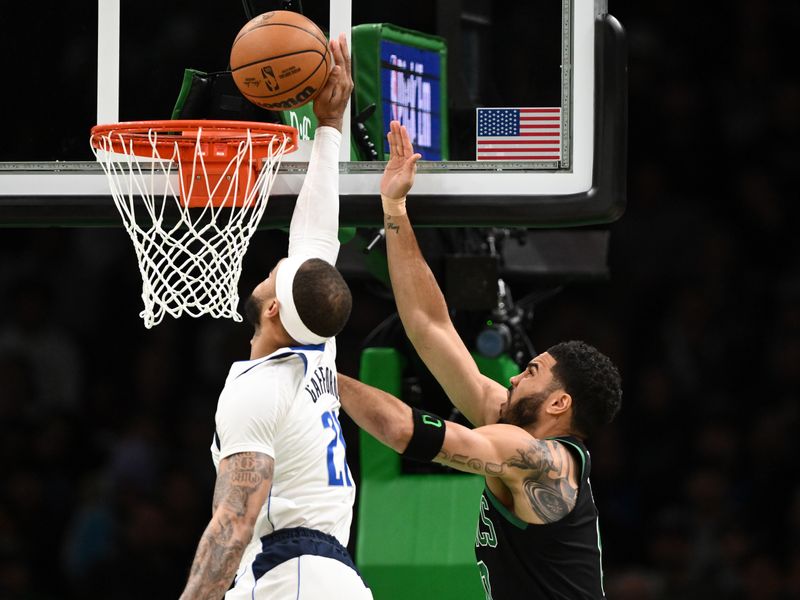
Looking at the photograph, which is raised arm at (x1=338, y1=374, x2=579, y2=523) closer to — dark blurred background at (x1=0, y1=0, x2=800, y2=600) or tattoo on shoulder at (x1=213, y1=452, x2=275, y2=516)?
tattoo on shoulder at (x1=213, y1=452, x2=275, y2=516)

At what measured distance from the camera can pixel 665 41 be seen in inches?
348

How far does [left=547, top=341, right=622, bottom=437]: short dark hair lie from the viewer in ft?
13.0

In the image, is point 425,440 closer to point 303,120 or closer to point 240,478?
point 240,478

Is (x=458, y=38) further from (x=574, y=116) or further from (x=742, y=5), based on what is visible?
(x=742, y=5)

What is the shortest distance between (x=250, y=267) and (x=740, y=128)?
3.36 metres

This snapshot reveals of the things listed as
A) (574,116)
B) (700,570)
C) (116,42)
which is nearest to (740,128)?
(700,570)

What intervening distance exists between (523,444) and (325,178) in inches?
40.7

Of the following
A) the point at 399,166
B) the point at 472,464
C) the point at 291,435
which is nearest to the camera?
the point at 291,435

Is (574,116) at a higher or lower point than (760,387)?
higher

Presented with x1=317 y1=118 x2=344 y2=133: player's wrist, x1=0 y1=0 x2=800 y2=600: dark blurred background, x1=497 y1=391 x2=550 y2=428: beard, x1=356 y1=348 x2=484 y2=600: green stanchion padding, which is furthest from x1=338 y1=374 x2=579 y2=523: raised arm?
x1=0 y1=0 x2=800 y2=600: dark blurred background

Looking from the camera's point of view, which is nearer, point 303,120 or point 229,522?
point 229,522

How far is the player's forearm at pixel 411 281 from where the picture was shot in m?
4.26

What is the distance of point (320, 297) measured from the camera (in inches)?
138

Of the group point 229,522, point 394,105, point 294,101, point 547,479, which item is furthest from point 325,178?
point 229,522
